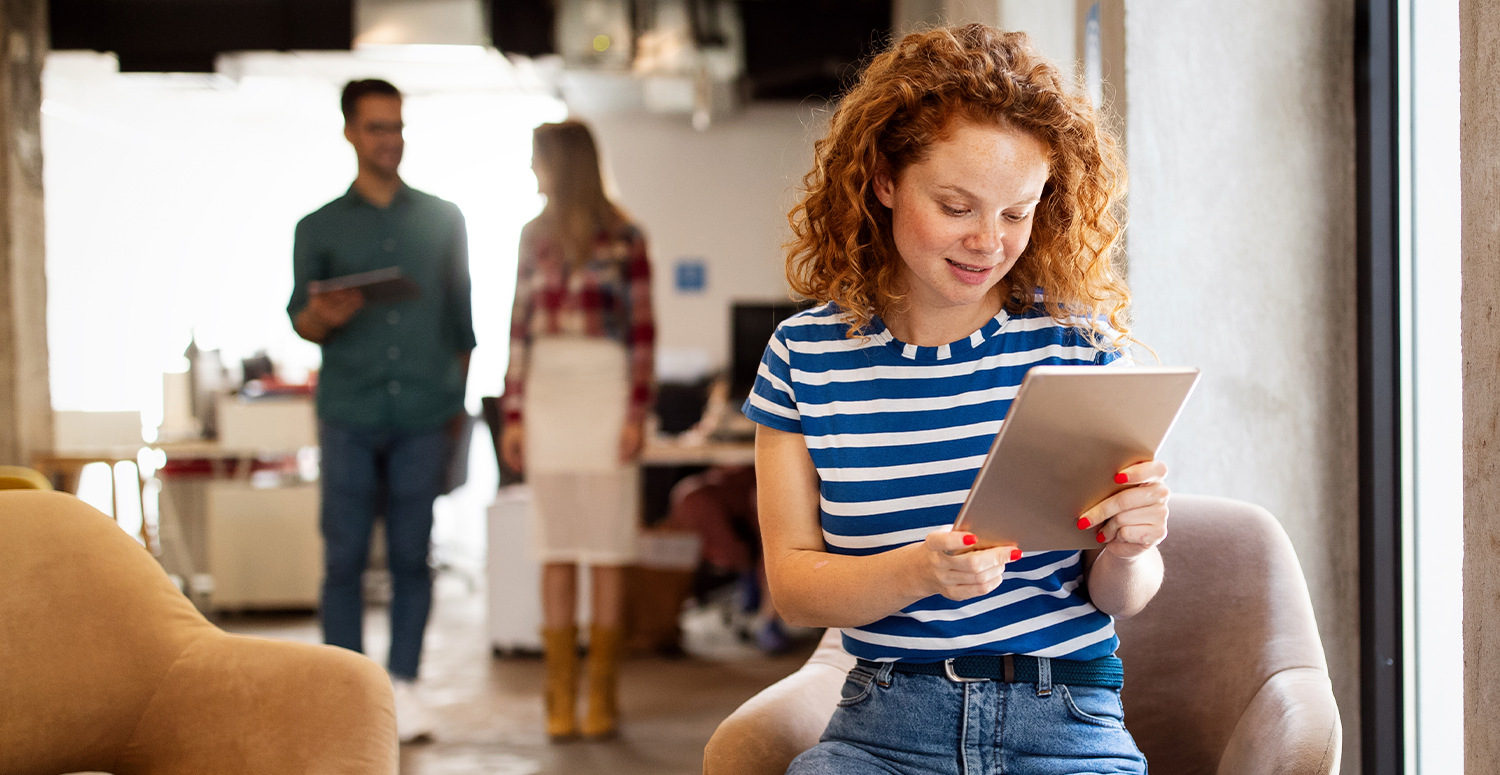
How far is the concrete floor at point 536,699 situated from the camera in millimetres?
2951

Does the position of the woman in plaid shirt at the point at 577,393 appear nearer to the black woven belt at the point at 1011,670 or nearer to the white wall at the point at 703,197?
the black woven belt at the point at 1011,670

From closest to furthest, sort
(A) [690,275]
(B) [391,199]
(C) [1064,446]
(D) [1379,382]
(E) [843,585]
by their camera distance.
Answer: (C) [1064,446] → (E) [843,585] → (D) [1379,382] → (B) [391,199] → (A) [690,275]

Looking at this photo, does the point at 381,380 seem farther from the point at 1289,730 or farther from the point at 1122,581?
the point at 1289,730

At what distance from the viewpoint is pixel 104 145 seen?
25.8 ft

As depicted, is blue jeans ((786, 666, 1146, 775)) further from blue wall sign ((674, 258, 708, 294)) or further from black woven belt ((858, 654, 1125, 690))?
blue wall sign ((674, 258, 708, 294))

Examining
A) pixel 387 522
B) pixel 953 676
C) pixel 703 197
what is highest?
pixel 703 197

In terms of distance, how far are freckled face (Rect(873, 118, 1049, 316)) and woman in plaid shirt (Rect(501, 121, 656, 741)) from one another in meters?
2.05

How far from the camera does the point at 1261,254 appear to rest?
196 cm

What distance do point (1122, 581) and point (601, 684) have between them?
2.33 meters

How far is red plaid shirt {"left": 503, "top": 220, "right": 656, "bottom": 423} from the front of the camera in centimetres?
309

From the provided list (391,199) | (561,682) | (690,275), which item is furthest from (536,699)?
(690,275)

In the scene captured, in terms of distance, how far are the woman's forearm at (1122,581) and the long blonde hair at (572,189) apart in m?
2.17

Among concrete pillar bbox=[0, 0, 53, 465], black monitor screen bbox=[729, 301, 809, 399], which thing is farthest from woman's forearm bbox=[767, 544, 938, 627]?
concrete pillar bbox=[0, 0, 53, 465]

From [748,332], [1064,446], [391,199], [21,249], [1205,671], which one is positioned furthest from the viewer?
[748,332]
